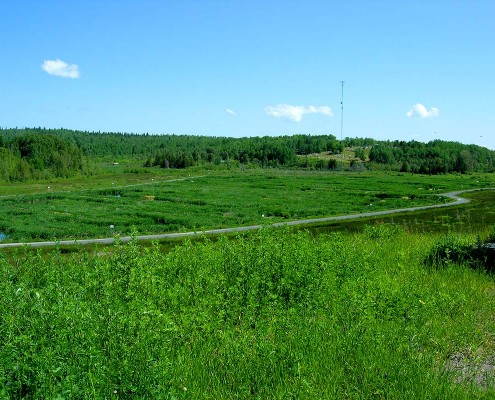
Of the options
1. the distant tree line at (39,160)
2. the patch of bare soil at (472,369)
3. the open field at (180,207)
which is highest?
the distant tree line at (39,160)

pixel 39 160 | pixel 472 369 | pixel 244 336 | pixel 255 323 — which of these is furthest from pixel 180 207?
pixel 39 160

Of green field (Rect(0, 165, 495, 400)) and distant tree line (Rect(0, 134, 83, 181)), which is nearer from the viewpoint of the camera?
green field (Rect(0, 165, 495, 400))

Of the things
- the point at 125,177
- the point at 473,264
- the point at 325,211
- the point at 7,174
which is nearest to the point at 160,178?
the point at 125,177

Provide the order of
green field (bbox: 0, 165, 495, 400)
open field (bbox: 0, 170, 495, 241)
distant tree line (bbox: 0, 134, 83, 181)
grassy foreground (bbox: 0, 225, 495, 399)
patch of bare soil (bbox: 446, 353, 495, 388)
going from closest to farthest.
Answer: grassy foreground (bbox: 0, 225, 495, 399) < green field (bbox: 0, 165, 495, 400) < patch of bare soil (bbox: 446, 353, 495, 388) < open field (bbox: 0, 170, 495, 241) < distant tree line (bbox: 0, 134, 83, 181)

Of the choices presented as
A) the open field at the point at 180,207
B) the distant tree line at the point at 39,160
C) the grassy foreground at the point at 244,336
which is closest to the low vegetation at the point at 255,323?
the grassy foreground at the point at 244,336

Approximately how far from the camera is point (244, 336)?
845 cm

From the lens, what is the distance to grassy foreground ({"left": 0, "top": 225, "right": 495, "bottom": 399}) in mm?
6660

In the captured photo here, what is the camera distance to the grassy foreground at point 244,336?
6660mm

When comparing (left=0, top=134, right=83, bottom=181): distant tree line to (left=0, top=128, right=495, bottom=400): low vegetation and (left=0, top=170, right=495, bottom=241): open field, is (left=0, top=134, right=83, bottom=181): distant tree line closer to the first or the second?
(left=0, top=170, right=495, bottom=241): open field

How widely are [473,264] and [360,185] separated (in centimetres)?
13392

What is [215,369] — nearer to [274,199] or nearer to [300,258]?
[300,258]

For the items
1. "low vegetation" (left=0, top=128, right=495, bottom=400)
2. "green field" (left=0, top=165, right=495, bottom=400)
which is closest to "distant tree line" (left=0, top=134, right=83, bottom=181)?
"low vegetation" (left=0, top=128, right=495, bottom=400)

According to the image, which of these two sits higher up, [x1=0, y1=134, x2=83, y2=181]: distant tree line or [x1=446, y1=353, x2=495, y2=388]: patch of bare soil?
[x1=0, y1=134, x2=83, y2=181]: distant tree line

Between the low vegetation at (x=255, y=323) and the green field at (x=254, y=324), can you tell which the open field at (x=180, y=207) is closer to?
the low vegetation at (x=255, y=323)
